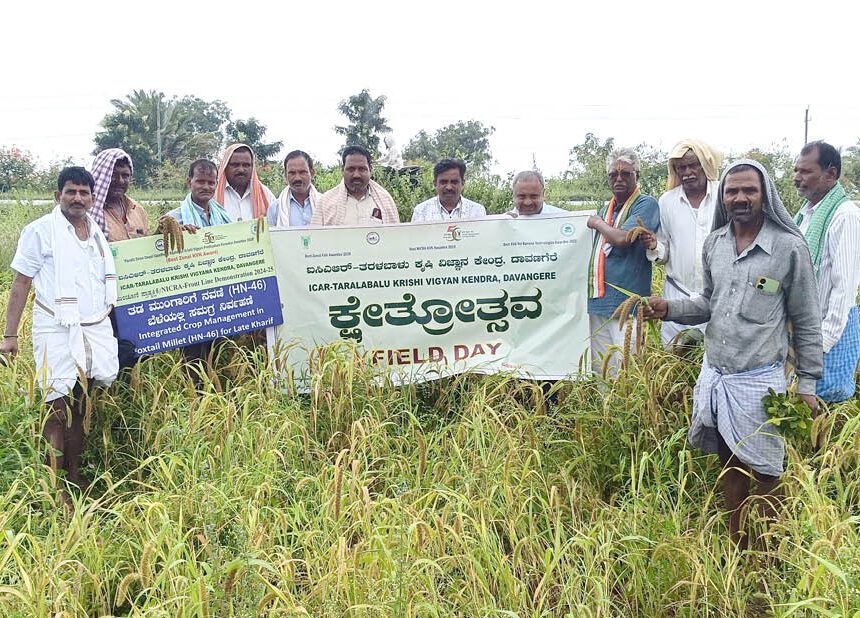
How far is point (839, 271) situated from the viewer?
3.65 m

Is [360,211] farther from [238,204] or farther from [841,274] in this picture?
[841,274]

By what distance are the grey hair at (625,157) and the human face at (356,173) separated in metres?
1.69

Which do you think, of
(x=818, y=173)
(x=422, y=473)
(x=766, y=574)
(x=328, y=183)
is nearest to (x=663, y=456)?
(x=766, y=574)

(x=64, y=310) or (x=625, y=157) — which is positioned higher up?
(x=625, y=157)

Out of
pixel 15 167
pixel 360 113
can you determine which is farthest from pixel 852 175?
pixel 15 167

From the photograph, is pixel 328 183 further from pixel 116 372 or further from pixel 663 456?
Result: pixel 663 456

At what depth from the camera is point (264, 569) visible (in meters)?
2.86

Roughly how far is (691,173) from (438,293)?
163 cm

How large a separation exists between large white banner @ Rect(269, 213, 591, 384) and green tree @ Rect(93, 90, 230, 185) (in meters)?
30.2

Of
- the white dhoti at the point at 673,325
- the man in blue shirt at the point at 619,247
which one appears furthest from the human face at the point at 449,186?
the white dhoti at the point at 673,325

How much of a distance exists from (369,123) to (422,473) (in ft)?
76.2

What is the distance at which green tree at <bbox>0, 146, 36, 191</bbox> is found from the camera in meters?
25.2

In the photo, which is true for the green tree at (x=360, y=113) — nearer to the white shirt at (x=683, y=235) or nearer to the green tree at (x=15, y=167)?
the green tree at (x=15, y=167)

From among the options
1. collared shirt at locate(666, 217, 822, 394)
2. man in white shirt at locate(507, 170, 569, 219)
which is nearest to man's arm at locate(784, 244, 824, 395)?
collared shirt at locate(666, 217, 822, 394)
